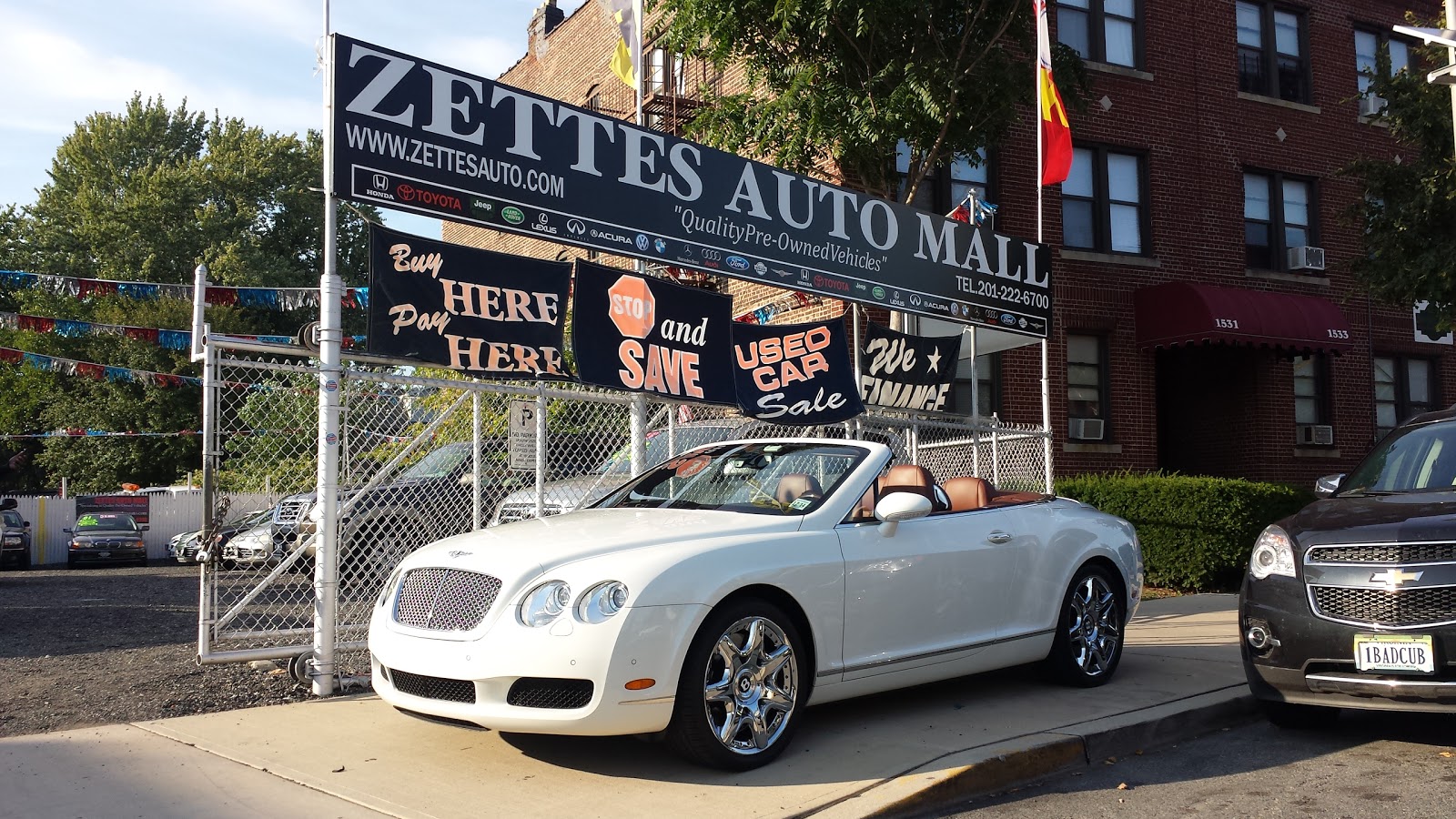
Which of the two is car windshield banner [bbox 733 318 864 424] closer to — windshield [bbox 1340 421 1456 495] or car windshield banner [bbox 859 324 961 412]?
car windshield banner [bbox 859 324 961 412]

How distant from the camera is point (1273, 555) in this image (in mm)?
6125

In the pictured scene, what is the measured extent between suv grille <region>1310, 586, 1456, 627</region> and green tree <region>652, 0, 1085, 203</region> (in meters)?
8.25

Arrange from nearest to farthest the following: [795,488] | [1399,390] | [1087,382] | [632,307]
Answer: [795,488], [632,307], [1087,382], [1399,390]

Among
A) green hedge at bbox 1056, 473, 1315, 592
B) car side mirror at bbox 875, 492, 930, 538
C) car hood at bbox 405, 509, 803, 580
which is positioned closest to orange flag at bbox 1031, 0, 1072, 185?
green hedge at bbox 1056, 473, 1315, 592

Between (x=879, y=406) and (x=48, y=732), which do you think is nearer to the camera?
(x=48, y=732)

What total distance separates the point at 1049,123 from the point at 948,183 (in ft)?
11.4

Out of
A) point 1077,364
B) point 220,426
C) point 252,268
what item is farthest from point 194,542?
point 252,268

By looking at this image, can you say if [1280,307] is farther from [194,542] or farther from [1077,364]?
[194,542]

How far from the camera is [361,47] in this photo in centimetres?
709

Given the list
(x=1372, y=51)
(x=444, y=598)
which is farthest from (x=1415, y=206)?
(x=444, y=598)

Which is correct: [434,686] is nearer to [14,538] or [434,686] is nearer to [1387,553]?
[1387,553]

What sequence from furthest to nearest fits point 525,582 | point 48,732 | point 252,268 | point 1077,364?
point 252,268, point 1077,364, point 48,732, point 525,582

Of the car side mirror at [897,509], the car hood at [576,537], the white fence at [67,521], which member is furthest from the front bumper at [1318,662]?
the white fence at [67,521]

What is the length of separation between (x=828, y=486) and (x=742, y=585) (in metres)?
1.08
